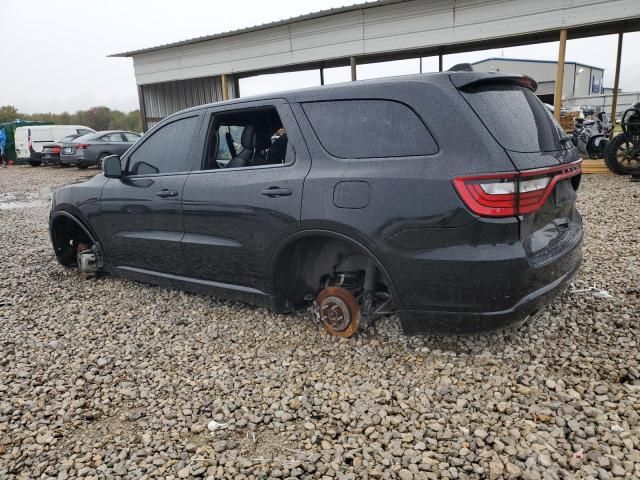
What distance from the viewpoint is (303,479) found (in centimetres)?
205

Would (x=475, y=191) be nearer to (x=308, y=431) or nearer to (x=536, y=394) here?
(x=536, y=394)

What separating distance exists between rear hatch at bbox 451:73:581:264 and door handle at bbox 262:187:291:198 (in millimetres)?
1225

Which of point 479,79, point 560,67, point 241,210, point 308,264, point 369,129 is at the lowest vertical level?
point 308,264

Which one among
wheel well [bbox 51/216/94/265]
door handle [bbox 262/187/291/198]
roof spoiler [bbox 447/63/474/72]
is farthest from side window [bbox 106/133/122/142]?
roof spoiler [bbox 447/63/474/72]

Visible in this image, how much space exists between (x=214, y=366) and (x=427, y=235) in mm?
1595

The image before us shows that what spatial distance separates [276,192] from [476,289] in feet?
4.65

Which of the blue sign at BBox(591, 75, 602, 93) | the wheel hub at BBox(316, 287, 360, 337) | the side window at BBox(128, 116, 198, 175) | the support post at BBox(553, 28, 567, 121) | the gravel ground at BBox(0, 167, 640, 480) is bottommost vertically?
the gravel ground at BBox(0, 167, 640, 480)

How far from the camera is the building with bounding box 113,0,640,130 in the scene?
9.98 meters

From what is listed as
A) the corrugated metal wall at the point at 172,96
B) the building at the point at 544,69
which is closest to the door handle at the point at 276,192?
the corrugated metal wall at the point at 172,96

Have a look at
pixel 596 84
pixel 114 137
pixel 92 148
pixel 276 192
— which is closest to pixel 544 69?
pixel 596 84

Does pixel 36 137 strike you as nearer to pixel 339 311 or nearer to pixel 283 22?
pixel 283 22

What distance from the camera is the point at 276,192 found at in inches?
124

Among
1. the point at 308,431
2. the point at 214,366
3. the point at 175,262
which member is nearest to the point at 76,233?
the point at 175,262

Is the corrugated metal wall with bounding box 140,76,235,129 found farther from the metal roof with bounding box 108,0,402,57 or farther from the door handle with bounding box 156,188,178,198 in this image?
the door handle with bounding box 156,188,178,198
